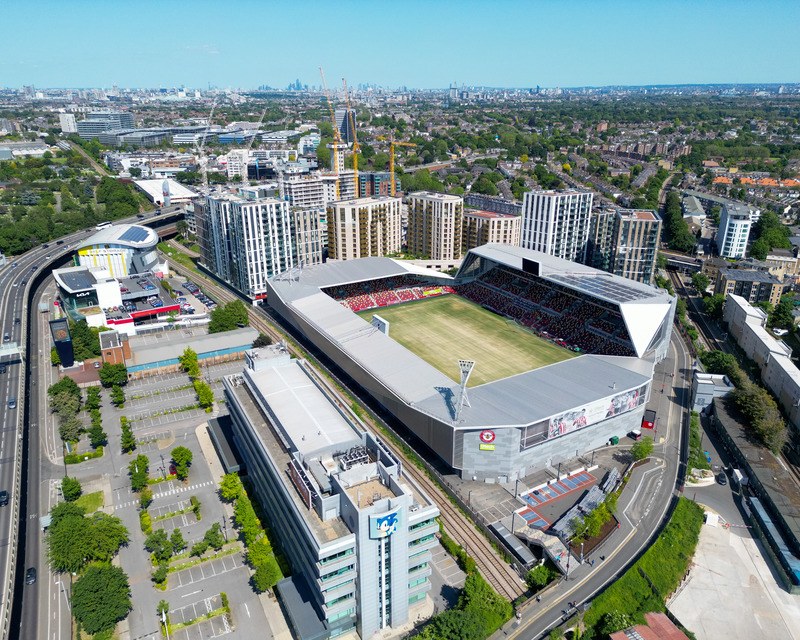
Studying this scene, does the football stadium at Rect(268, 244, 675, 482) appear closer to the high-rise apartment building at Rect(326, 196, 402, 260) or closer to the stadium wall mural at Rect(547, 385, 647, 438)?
the stadium wall mural at Rect(547, 385, 647, 438)

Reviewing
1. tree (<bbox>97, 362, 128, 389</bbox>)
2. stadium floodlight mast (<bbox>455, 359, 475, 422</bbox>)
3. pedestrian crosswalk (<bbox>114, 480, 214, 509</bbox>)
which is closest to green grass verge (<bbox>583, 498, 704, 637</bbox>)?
stadium floodlight mast (<bbox>455, 359, 475, 422</bbox>)

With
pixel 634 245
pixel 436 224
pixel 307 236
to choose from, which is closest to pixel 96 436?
pixel 307 236

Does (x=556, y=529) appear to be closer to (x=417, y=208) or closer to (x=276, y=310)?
(x=276, y=310)

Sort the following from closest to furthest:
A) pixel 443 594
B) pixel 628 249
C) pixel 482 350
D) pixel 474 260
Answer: pixel 443 594 < pixel 482 350 < pixel 628 249 < pixel 474 260

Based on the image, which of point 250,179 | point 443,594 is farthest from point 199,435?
point 250,179

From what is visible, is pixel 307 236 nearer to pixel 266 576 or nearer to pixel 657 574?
pixel 266 576

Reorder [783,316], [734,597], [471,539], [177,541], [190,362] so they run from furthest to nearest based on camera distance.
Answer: [783,316] → [190,362] → [471,539] → [177,541] → [734,597]

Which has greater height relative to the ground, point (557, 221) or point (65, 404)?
point (557, 221)
